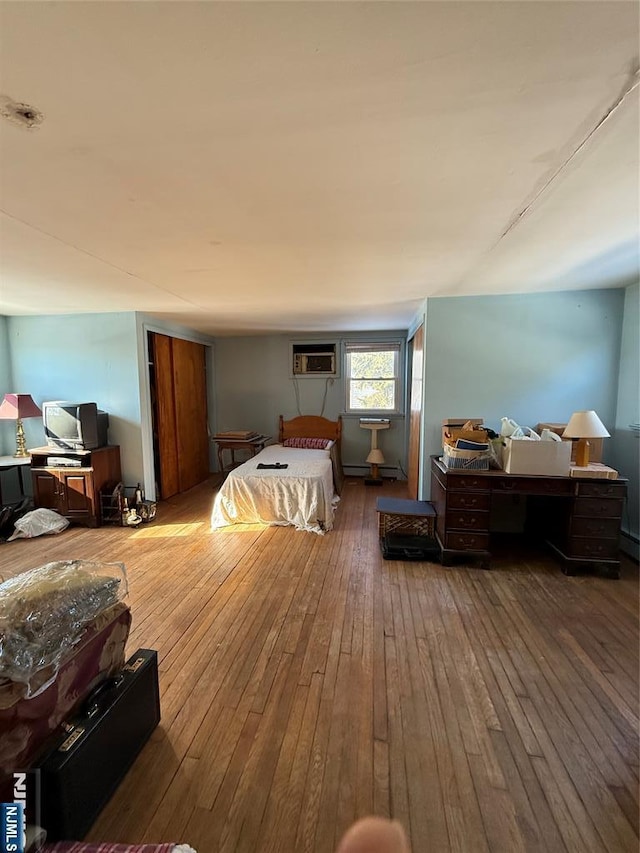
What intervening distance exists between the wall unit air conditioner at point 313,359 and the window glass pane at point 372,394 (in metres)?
0.45

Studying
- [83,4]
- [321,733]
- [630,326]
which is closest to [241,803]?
[321,733]

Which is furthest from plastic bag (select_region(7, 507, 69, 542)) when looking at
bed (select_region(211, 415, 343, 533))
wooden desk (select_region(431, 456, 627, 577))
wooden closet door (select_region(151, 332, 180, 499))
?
wooden desk (select_region(431, 456, 627, 577))

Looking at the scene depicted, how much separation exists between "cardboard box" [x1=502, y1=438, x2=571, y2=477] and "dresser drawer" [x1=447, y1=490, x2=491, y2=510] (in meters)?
0.28

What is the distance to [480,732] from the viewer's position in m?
1.50

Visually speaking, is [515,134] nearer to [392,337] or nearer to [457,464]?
[457,464]

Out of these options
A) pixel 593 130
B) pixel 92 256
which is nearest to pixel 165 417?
pixel 92 256

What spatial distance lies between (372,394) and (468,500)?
3.13 m

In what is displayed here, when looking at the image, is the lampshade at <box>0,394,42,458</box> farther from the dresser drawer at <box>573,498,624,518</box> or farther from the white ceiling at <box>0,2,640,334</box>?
the dresser drawer at <box>573,498,624,518</box>

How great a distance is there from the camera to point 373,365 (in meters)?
5.71

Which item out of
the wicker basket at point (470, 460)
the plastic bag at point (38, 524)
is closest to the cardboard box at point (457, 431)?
the wicker basket at point (470, 460)

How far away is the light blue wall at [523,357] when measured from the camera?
127 inches

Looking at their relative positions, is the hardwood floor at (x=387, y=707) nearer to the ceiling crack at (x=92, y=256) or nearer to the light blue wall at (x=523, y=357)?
the light blue wall at (x=523, y=357)

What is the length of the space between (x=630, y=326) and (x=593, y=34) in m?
3.00

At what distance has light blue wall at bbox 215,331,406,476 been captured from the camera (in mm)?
5762
